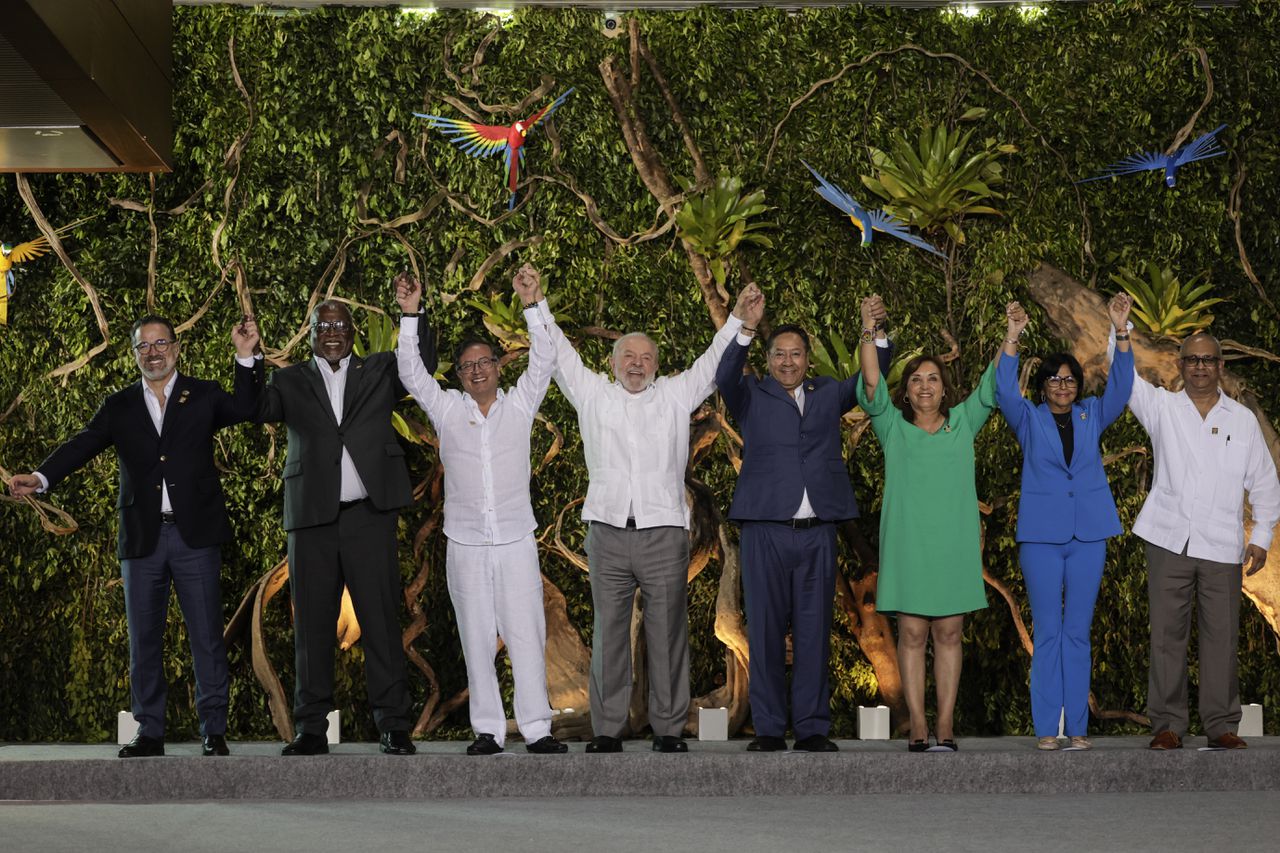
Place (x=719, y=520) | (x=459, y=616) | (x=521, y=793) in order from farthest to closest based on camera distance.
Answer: (x=719, y=520)
(x=459, y=616)
(x=521, y=793)

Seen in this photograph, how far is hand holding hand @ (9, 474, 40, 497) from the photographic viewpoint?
15.6 feet

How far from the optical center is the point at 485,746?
15.4 ft

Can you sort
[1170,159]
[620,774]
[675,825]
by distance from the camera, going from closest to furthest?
1. [675,825]
2. [620,774]
3. [1170,159]

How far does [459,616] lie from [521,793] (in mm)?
658

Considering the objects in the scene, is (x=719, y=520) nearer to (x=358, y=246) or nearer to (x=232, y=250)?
(x=358, y=246)

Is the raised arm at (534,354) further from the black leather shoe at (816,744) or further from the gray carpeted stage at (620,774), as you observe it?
the black leather shoe at (816,744)

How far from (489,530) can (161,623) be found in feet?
3.70

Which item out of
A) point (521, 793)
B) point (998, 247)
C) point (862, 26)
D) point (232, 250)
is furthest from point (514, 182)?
point (521, 793)

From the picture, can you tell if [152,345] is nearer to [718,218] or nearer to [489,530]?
[489,530]

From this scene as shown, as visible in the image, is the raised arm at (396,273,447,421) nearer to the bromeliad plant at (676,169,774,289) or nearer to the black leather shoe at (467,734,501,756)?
the black leather shoe at (467,734,501,756)

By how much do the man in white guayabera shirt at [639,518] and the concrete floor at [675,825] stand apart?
1.64 feet

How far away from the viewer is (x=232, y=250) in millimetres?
6477

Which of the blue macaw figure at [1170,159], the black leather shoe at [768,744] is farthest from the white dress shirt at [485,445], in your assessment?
the blue macaw figure at [1170,159]

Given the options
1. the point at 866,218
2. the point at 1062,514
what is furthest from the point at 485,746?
the point at 866,218
